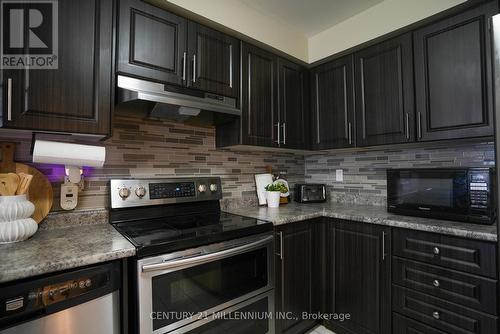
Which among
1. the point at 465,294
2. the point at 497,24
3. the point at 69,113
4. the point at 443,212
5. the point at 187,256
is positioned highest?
the point at 497,24

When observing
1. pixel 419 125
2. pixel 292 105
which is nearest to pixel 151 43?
pixel 292 105

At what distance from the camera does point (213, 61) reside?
1.65m

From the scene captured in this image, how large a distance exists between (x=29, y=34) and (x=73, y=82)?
0.23 metres

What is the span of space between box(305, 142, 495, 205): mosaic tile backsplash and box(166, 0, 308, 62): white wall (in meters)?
1.00

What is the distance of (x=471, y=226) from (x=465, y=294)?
0.35m

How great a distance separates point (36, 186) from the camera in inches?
50.9

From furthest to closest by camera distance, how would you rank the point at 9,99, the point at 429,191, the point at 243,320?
the point at 429,191 → the point at 243,320 → the point at 9,99

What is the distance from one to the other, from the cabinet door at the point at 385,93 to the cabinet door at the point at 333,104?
0.07m

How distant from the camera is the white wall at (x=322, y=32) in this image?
5.26 ft

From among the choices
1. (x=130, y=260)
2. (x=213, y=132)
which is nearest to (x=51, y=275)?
(x=130, y=260)

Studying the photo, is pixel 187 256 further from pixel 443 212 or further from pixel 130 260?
pixel 443 212

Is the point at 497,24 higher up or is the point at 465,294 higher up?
the point at 497,24

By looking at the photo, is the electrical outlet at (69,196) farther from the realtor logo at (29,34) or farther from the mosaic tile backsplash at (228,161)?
the realtor logo at (29,34)

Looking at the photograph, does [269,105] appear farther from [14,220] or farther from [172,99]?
[14,220]
